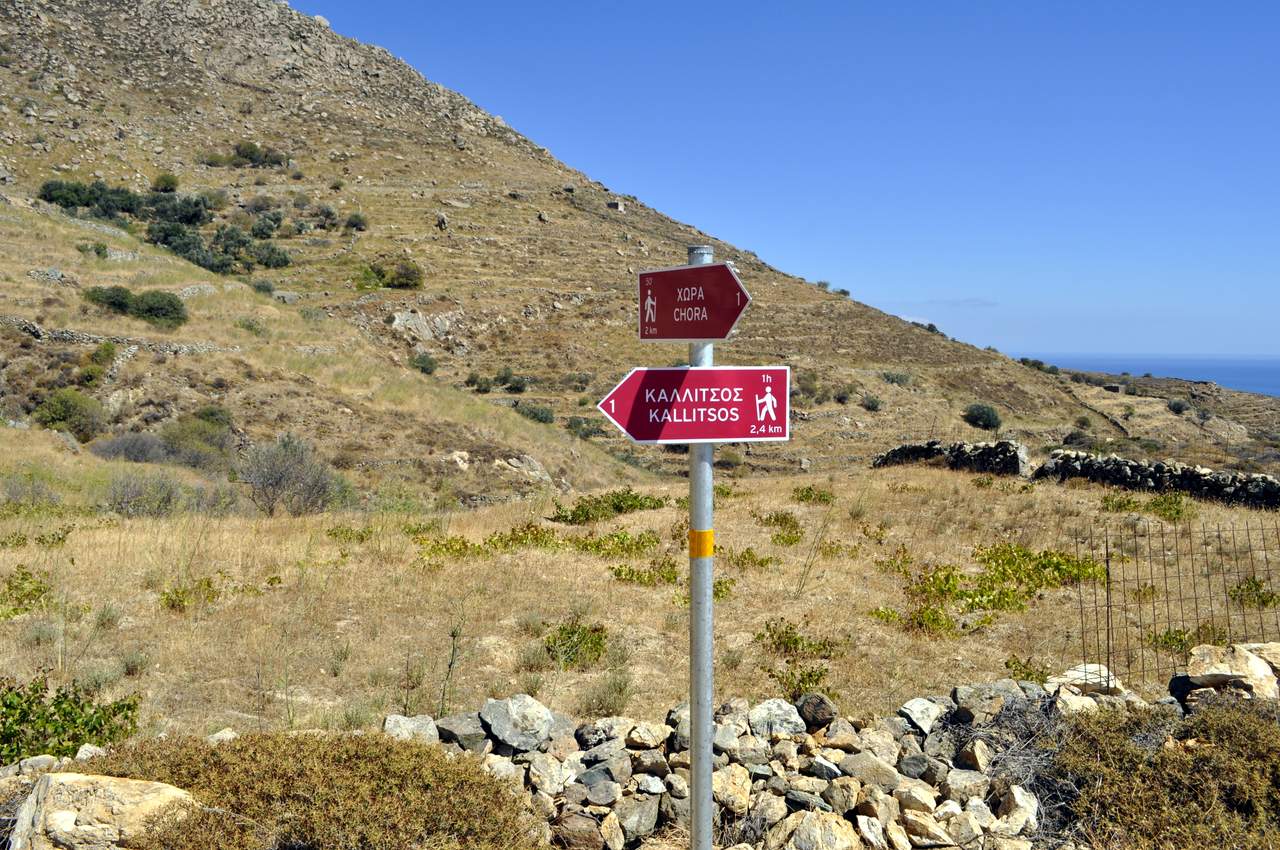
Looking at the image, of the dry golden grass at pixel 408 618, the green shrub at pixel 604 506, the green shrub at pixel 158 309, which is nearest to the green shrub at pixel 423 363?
the green shrub at pixel 158 309

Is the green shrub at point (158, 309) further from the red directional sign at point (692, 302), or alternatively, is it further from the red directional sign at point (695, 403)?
the red directional sign at point (695, 403)

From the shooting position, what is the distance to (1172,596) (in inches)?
364

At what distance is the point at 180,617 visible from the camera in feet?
25.3

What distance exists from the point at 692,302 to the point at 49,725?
455cm

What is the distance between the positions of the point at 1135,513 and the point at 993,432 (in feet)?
86.2

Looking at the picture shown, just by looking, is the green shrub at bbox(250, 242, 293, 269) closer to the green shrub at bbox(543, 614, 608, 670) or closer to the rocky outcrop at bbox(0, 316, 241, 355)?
the rocky outcrop at bbox(0, 316, 241, 355)

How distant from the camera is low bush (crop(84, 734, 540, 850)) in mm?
3170

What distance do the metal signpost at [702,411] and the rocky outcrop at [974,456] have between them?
1716 centimetres

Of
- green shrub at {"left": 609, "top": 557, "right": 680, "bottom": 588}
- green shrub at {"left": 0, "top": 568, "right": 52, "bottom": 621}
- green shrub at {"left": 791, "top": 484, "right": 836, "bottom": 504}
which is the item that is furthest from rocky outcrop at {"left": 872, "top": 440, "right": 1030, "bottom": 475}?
green shrub at {"left": 0, "top": 568, "right": 52, "bottom": 621}

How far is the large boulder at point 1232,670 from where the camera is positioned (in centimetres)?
529

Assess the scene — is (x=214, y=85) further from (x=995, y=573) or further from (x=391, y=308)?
(x=995, y=573)

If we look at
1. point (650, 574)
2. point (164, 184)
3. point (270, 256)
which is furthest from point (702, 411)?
point (164, 184)

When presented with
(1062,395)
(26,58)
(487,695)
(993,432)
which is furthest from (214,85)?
(487,695)

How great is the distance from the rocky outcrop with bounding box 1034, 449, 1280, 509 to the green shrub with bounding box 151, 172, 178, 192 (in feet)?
175
